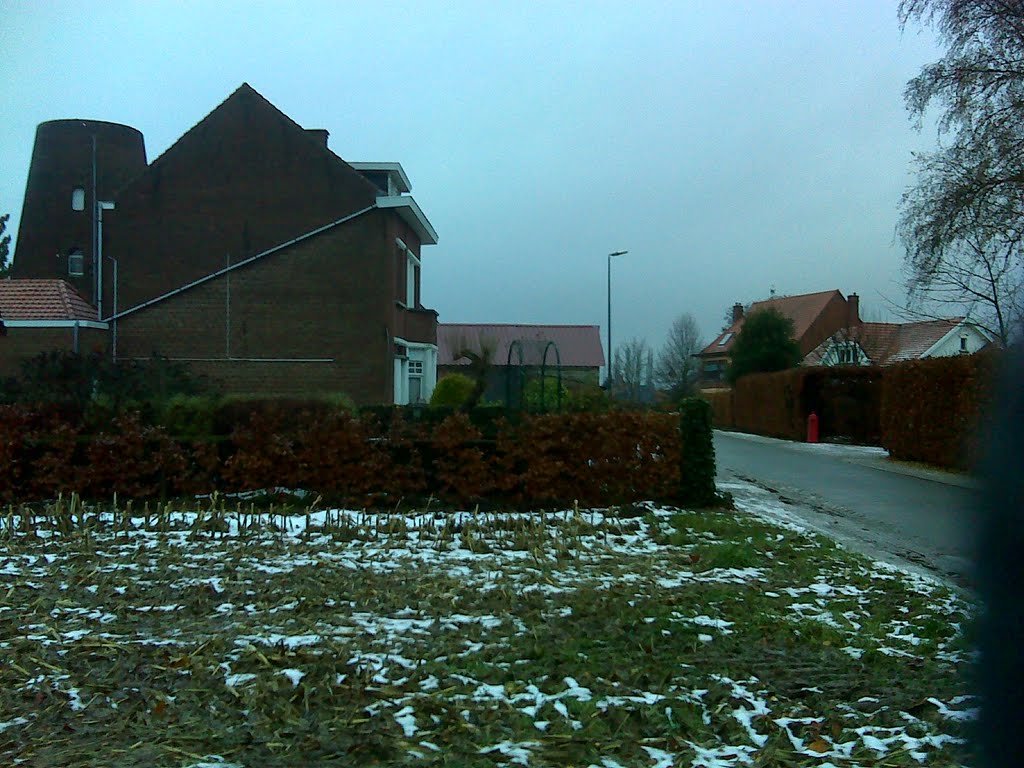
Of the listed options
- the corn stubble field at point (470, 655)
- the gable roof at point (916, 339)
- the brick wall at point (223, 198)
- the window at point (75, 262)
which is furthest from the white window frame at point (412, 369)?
the gable roof at point (916, 339)

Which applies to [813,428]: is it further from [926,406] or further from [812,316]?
[812,316]

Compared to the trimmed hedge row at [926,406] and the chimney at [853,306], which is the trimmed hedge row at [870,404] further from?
the chimney at [853,306]

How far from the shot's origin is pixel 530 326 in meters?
64.7

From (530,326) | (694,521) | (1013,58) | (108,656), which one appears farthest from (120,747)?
(530,326)

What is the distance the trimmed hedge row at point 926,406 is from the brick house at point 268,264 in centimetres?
1253

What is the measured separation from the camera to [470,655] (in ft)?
18.6

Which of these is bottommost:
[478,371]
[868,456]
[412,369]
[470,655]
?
[470,655]

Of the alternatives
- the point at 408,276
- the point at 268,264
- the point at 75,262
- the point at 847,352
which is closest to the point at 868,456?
the point at 408,276

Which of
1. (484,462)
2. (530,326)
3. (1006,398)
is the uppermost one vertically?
(530,326)

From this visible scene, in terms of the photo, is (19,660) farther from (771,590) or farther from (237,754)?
(771,590)

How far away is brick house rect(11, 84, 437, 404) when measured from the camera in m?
26.5

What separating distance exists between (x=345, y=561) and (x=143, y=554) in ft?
5.99

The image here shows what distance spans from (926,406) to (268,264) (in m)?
16.9

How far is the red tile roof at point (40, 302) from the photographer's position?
28.0 m
